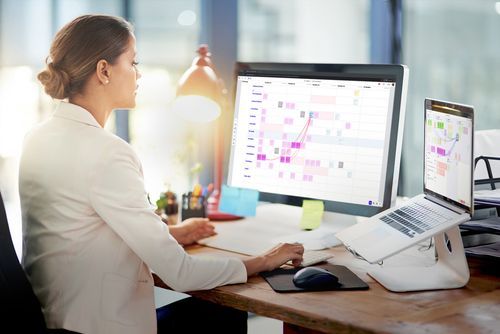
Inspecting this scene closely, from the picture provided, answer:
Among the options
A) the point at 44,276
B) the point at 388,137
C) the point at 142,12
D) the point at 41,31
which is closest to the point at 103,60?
the point at 44,276

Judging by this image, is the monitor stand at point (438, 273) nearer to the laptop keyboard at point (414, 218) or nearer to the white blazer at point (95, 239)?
the laptop keyboard at point (414, 218)

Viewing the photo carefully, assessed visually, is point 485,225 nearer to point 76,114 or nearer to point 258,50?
point 76,114

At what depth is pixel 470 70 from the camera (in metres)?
3.89

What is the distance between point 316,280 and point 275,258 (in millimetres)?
181

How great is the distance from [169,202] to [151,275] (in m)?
0.64

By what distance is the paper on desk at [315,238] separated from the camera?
2053 millimetres

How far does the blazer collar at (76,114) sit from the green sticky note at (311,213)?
2.21 ft

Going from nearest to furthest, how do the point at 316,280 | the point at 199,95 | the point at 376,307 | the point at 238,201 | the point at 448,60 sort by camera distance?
1. the point at 376,307
2. the point at 316,280
3. the point at 238,201
4. the point at 199,95
5. the point at 448,60

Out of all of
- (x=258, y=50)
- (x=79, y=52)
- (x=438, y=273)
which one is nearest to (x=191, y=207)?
(x=79, y=52)

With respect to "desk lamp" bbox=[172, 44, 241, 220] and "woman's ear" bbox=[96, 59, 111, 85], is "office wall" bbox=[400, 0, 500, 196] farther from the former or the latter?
"woman's ear" bbox=[96, 59, 111, 85]

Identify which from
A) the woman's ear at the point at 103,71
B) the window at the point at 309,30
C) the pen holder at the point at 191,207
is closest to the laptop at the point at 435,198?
the pen holder at the point at 191,207

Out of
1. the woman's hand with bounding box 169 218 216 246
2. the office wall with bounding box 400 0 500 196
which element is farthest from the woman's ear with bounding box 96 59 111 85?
the office wall with bounding box 400 0 500 196

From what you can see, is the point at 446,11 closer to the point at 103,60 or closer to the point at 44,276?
the point at 103,60

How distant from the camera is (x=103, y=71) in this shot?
1.78m
